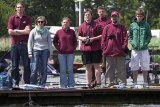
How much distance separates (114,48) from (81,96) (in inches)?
53.7

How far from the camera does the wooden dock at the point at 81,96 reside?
1145 cm

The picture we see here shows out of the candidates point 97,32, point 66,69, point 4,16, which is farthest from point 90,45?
point 4,16

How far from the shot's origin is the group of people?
12.2 m

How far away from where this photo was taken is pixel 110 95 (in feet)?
38.6

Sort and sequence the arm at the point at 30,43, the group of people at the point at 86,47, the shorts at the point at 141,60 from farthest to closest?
1. the shorts at the point at 141,60
2. the group of people at the point at 86,47
3. the arm at the point at 30,43

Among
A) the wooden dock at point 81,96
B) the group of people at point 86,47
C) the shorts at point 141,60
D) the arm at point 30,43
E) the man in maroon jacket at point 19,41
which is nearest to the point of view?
the wooden dock at point 81,96

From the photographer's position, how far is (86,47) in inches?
489

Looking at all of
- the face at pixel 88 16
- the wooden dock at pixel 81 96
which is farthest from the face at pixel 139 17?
the wooden dock at pixel 81 96

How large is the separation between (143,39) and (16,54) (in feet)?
9.20

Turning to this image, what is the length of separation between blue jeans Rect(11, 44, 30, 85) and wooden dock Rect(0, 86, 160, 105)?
0.92 m

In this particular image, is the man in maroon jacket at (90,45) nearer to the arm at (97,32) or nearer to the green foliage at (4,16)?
the arm at (97,32)

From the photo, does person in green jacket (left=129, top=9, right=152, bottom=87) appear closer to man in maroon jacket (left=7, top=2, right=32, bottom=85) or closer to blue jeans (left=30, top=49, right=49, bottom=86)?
blue jeans (left=30, top=49, right=49, bottom=86)

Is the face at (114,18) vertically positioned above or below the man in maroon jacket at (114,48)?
above

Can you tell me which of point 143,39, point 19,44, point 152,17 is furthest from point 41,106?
Answer: point 152,17
